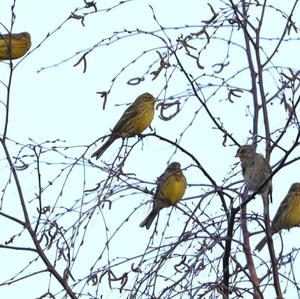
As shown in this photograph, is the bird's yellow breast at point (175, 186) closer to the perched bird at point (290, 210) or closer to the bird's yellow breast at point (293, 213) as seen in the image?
the perched bird at point (290, 210)

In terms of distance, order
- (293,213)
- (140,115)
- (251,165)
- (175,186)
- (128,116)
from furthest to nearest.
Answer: (293,213) < (175,186) < (140,115) < (128,116) < (251,165)

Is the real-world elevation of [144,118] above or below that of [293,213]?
above

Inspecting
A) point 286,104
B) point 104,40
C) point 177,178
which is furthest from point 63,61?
point 177,178

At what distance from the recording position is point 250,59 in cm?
611

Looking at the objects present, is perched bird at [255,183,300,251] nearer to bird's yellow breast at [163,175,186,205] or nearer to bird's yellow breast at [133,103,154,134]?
bird's yellow breast at [163,175,186,205]

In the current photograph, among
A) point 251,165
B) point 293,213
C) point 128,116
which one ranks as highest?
point 128,116

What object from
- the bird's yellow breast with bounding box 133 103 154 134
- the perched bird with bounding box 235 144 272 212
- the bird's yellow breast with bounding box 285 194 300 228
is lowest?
the perched bird with bounding box 235 144 272 212

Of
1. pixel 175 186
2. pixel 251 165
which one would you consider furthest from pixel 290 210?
pixel 251 165

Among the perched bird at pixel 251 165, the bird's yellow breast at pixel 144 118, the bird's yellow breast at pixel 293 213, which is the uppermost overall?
the bird's yellow breast at pixel 144 118

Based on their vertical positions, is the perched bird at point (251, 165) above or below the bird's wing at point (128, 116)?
below

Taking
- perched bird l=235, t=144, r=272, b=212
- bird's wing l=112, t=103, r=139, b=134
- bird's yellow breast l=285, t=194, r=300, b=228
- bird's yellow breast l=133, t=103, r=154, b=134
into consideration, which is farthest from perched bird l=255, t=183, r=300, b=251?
perched bird l=235, t=144, r=272, b=212

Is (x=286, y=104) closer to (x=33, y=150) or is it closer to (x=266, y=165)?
(x=266, y=165)

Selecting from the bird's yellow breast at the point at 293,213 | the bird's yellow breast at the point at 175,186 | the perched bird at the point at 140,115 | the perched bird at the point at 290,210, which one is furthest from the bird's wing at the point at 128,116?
the bird's yellow breast at the point at 293,213

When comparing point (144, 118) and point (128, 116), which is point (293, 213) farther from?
point (128, 116)
